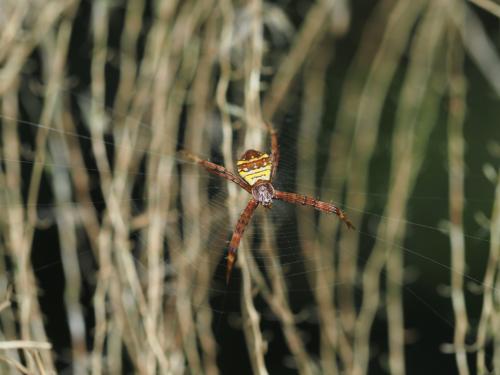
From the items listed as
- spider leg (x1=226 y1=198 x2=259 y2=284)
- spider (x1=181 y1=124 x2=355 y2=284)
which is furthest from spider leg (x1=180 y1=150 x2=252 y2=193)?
spider leg (x1=226 y1=198 x2=259 y2=284)

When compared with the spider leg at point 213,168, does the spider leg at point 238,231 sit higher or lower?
lower

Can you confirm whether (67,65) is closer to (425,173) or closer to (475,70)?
(425,173)

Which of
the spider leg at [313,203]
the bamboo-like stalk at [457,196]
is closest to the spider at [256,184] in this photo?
the spider leg at [313,203]

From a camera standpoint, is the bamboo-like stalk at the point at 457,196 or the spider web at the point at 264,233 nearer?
the bamboo-like stalk at the point at 457,196

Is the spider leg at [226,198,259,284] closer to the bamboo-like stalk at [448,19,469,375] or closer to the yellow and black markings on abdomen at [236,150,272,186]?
the yellow and black markings on abdomen at [236,150,272,186]

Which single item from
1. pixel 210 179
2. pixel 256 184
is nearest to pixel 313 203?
pixel 256 184

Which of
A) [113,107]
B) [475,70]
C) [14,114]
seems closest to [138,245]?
[113,107]

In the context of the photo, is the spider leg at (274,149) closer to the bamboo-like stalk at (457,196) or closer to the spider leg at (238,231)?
the spider leg at (238,231)
